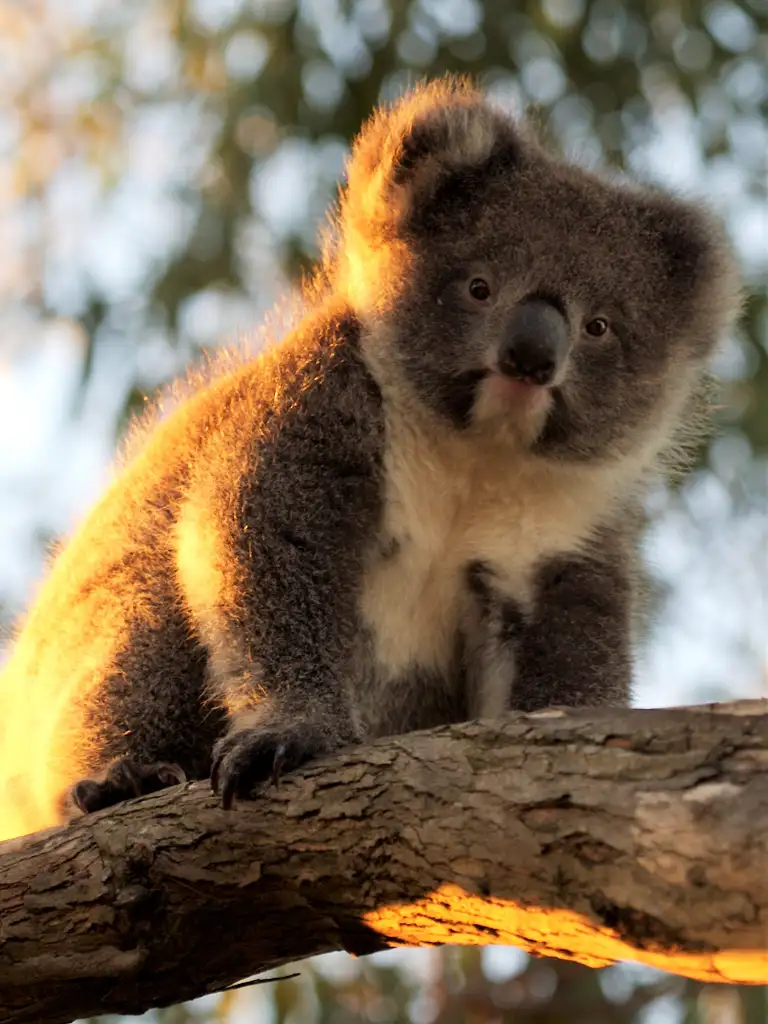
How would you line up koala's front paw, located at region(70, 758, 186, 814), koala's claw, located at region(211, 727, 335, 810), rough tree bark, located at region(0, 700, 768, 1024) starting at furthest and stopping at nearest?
koala's front paw, located at region(70, 758, 186, 814), koala's claw, located at region(211, 727, 335, 810), rough tree bark, located at region(0, 700, 768, 1024)

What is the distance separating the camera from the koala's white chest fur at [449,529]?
2531 mm

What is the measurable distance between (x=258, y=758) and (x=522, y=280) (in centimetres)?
99

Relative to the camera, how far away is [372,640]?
2.54 m

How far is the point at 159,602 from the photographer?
262 centimetres

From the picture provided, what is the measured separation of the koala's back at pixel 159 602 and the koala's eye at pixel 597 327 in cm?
43

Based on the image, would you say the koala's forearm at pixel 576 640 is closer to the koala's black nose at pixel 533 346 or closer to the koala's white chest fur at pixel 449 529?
the koala's white chest fur at pixel 449 529

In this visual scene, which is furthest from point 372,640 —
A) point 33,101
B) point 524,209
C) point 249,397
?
point 33,101

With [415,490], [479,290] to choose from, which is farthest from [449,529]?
[479,290]

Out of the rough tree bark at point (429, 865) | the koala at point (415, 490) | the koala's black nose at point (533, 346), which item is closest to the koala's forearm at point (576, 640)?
A: the koala at point (415, 490)

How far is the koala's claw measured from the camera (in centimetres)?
203

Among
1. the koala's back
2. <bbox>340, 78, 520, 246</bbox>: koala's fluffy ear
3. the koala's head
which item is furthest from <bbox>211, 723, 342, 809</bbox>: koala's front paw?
<bbox>340, 78, 520, 246</bbox>: koala's fluffy ear

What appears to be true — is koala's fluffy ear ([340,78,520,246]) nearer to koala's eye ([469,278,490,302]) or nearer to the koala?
the koala

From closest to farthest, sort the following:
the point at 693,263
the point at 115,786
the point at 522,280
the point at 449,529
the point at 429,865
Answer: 1. the point at 429,865
2. the point at 115,786
3. the point at 522,280
4. the point at 449,529
5. the point at 693,263

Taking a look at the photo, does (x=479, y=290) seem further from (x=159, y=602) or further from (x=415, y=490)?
(x=159, y=602)
